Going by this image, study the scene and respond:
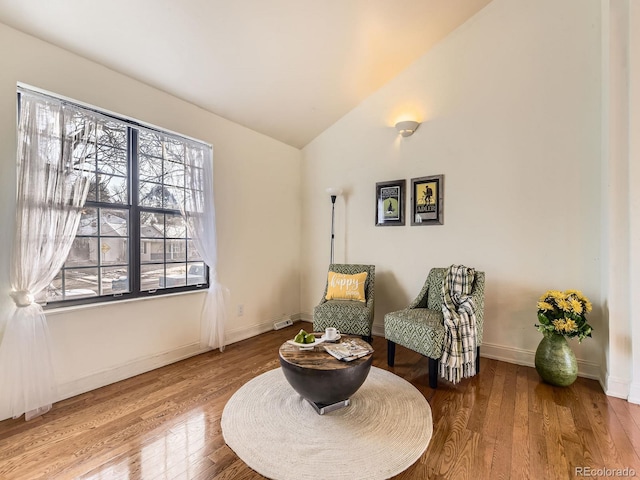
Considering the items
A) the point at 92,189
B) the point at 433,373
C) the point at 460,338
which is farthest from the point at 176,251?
the point at 460,338

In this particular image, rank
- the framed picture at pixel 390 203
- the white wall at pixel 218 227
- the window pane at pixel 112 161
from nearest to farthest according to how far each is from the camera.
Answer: the white wall at pixel 218 227
the window pane at pixel 112 161
the framed picture at pixel 390 203

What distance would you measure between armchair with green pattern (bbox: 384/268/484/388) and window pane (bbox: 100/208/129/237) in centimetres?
255

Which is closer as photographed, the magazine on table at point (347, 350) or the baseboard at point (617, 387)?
the magazine on table at point (347, 350)

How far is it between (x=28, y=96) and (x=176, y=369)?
2432mm

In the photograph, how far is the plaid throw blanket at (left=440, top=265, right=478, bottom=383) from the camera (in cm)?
Result: 236

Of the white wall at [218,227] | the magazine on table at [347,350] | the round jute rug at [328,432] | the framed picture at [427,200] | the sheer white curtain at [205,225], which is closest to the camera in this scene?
the round jute rug at [328,432]

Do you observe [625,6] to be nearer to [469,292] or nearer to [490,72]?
[490,72]

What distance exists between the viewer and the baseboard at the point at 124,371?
2281 millimetres

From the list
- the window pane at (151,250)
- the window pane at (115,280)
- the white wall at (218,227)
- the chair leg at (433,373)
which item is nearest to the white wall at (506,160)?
the chair leg at (433,373)

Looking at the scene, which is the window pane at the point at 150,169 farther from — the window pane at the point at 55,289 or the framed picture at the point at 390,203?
the framed picture at the point at 390,203

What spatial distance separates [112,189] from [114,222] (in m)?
0.28

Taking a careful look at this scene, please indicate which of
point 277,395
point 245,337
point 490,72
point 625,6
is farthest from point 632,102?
point 245,337

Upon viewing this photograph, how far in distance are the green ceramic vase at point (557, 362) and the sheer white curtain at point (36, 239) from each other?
3772 millimetres

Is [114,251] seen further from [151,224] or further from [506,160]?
[506,160]
